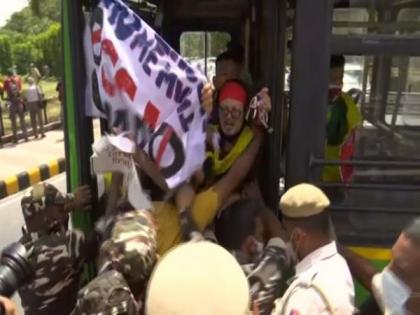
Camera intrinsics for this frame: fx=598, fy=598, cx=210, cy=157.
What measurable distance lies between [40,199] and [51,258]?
233 mm

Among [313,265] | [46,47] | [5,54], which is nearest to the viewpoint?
[313,265]

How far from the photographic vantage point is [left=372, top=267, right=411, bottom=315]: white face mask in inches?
63.7

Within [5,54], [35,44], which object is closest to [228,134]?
[5,54]

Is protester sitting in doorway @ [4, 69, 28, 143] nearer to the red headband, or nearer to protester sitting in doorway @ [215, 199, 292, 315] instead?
the red headband

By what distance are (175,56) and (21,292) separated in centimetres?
113

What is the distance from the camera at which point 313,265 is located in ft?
5.88

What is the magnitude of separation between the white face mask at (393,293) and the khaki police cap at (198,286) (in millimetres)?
467

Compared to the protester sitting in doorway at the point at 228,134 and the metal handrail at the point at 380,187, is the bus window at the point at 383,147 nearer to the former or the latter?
the metal handrail at the point at 380,187

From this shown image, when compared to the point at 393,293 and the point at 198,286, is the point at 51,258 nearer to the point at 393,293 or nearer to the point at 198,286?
the point at 198,286

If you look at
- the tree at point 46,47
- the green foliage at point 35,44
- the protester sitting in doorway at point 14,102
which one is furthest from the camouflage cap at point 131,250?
the tree at point 46,47

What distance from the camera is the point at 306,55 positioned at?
2.07 metres

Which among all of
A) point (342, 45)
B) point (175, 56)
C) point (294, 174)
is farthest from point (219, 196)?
point (342, 45)

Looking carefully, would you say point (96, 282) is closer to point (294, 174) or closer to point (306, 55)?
point (294, 174)

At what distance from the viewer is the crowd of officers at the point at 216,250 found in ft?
4.75
